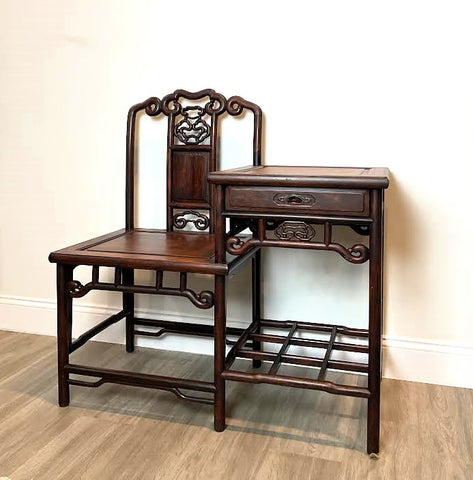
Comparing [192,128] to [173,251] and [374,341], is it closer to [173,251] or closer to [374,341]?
[173,251]

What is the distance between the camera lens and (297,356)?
2078 millimetres

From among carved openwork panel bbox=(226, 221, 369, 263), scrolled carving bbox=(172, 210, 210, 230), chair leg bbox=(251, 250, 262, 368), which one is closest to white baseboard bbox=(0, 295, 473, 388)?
chair leg bbox=(251, 250, 262, 368)

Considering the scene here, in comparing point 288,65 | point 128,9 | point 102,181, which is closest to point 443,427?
point 288,65

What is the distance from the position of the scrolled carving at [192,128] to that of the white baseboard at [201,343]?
2.38ft

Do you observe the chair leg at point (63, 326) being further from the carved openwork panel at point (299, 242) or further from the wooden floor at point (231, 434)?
the carved openwork panel at point (299, 242)

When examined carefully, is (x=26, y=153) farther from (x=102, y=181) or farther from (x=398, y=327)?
(x=398, y=327)

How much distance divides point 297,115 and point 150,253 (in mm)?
765

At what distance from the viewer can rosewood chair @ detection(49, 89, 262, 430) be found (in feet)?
6.27

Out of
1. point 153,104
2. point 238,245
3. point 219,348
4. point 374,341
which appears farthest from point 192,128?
point 374,341

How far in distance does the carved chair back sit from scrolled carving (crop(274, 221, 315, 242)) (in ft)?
1.75

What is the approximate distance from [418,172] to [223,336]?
35.8 inches

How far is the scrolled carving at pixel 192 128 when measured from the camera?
2320mm

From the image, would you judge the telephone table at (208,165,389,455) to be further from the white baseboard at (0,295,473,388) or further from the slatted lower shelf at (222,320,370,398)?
the white baseboard at (0,295,473,388)

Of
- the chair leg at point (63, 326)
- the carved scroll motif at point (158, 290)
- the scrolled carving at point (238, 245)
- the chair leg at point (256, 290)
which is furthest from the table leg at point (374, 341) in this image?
the chair leg at point (63, 326)
